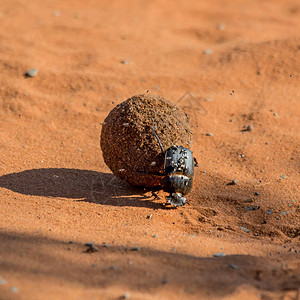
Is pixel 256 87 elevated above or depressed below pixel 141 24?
below

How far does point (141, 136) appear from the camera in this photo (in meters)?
4.03

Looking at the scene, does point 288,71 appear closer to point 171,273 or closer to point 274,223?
point 274,223

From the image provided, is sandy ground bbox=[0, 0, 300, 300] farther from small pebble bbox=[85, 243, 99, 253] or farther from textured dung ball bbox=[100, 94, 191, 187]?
textured dung ball bbox=[100, 94, 191, 187]

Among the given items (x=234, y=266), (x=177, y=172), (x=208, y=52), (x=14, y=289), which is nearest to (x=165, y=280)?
(x=234, y=266)

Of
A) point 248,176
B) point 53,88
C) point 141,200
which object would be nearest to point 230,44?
point 53,88

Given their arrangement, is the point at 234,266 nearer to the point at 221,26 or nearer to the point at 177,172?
the point at 177,172

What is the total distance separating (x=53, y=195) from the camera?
4.27 metres

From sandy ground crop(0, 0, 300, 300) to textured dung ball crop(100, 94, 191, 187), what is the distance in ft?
1.16

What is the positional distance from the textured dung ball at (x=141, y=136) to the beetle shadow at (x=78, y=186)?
197mm

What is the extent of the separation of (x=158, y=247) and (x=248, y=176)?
1896 mm

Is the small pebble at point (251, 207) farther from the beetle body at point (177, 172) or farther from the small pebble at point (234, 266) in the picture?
the small pebble at point (234, 266)

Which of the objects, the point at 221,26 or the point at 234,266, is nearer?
the point at 234,266

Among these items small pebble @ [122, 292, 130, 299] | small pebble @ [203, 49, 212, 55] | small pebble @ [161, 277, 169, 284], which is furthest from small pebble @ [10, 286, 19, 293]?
small pebble @ [203, 49, 212, 55]

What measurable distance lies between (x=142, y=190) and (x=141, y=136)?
26.9 inches
